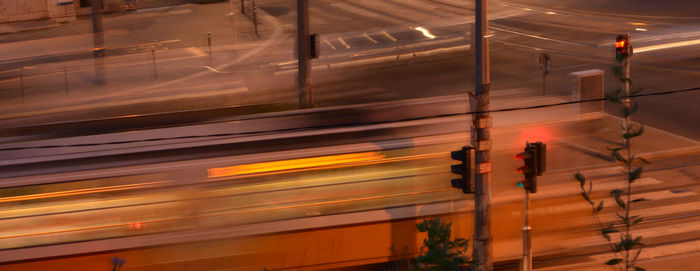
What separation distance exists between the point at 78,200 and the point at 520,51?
61.8 feet

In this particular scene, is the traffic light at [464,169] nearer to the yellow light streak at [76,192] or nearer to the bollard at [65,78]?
the yellow light streak at [76,192]

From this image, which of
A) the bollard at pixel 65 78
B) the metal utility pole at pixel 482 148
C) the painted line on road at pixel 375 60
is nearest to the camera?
the metal utility pole at pixel 482 148

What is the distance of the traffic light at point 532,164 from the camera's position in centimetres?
1113

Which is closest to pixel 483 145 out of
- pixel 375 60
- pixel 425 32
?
pixel 375 60

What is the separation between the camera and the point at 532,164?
36.6 ft

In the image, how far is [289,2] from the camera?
34.9m

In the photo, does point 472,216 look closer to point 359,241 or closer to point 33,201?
point 359,241

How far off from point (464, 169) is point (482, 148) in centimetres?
39

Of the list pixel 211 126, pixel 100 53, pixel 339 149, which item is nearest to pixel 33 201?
pixel 211 126

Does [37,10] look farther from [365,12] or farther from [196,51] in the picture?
[365,12]

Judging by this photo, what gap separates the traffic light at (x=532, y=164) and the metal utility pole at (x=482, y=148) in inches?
18.4

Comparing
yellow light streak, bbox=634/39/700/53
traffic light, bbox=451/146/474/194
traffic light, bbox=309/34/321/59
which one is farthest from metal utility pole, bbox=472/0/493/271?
yellow light streak, bbox=634/39/700/53

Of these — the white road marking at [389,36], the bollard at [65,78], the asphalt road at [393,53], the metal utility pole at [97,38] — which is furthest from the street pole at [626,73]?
the metal utility pole at [97,38]

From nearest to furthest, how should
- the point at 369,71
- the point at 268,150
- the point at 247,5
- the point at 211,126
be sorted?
1. the point at 268,150
2. the point at 211,126
3. the point at 369,71
4. the point at 247,5
